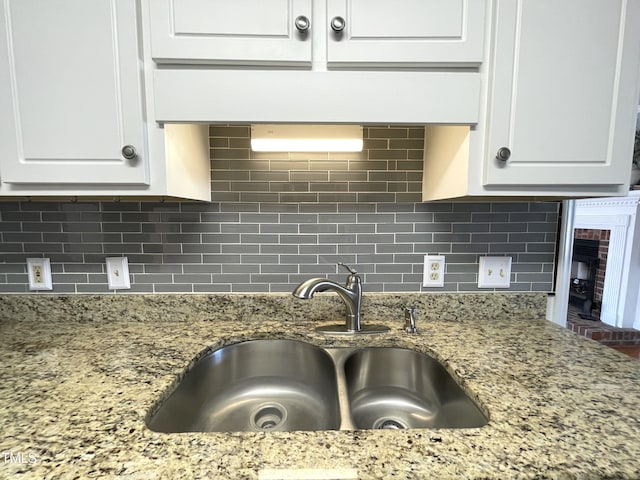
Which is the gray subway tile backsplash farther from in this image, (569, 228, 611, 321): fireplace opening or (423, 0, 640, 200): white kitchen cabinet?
(569, 228, 611, 321): fireplace opening

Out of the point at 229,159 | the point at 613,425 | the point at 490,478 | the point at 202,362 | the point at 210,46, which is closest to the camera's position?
the point at 490,478

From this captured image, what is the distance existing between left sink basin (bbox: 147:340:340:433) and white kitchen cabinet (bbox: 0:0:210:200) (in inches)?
23.4

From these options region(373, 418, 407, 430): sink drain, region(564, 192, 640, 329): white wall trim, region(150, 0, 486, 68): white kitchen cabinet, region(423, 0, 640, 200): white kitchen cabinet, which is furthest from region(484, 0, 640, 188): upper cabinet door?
region(564, 192, 640, 329): white wall trim

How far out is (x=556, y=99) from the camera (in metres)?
0.79

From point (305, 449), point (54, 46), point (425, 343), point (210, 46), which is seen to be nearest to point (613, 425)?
point (425, 343)

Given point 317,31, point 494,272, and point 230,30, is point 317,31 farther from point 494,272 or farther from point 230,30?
point 494,272

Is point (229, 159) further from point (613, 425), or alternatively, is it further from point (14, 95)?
point (613, 425)

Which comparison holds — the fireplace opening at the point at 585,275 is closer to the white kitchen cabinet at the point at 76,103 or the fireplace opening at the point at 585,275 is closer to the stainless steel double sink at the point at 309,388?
the stainless steel double sink at the point at 309,388

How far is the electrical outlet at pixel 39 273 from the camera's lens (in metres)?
1.13

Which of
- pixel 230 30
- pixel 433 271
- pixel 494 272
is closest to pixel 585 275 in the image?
pixel 494 272

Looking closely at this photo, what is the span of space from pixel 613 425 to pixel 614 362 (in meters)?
0.36

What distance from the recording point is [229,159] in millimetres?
1118

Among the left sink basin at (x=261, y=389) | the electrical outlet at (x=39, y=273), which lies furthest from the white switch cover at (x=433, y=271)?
the electrical outlet at (x=39, y=273)

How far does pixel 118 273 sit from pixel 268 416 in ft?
2.55
